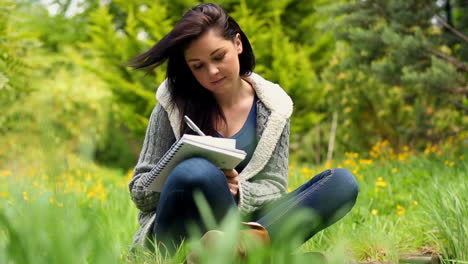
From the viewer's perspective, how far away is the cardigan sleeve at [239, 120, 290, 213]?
2031mm

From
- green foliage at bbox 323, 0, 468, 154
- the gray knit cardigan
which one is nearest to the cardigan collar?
the gray knit cardigan

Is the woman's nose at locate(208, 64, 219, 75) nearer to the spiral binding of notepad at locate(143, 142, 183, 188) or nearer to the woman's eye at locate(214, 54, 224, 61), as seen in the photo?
the woman's eye at locate(214, 54, 224, 61)

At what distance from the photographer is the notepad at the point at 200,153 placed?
177 cm

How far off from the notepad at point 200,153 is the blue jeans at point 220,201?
0.10 ft

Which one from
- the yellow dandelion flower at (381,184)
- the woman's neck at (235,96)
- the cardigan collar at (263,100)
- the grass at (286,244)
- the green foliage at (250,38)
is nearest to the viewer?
the grass at (286,244)

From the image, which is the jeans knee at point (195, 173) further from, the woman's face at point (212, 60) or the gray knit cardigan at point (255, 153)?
the woman's face at point (212, 60)

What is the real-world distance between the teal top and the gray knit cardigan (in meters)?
0.03

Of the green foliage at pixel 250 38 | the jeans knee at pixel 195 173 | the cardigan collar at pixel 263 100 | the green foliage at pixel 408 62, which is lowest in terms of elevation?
the green foliage at pixel 250 38

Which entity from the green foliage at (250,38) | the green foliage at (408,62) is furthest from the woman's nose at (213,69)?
the green foliage at (250,38)

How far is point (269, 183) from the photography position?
2170mm

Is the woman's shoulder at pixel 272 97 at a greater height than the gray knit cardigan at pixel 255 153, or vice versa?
the woman's shoulder at pixel 272 97

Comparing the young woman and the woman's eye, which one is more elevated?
the woman's eye

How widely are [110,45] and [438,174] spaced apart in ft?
16.4

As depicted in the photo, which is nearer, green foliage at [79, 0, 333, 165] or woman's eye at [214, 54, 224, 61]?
woman's eye at [214, 54, 224, 61]
